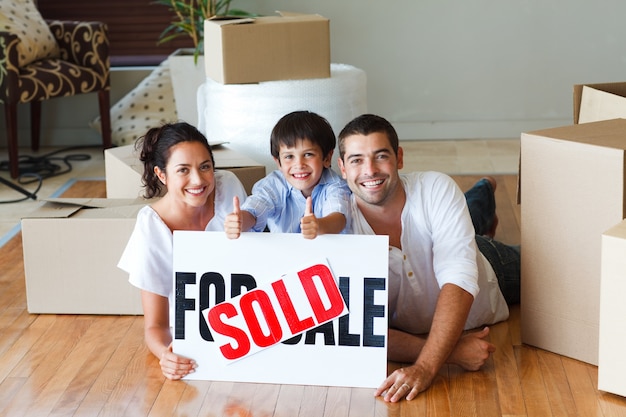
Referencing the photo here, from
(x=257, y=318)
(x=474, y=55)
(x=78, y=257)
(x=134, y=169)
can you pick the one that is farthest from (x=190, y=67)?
(x=257, y=318)

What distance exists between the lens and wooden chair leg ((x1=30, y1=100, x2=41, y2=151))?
15.7 ft

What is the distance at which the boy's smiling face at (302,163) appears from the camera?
235 cm

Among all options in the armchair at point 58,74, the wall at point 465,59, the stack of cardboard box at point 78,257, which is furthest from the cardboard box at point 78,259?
the wall at point 465,59

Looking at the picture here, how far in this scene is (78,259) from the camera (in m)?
2.58

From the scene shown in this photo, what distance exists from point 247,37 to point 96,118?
1.93 m

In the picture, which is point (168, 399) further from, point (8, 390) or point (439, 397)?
point (439, 397)

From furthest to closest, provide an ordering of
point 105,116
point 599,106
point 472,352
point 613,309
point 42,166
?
point 105,116, point 42,166, point 599,106, point 472,352, point 613,309

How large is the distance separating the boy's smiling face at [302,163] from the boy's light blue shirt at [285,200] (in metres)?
0.04

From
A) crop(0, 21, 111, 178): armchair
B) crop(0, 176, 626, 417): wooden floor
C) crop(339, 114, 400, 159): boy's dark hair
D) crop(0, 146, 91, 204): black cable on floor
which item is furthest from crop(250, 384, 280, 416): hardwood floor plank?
crop(0, 21, 111, 178): armchair

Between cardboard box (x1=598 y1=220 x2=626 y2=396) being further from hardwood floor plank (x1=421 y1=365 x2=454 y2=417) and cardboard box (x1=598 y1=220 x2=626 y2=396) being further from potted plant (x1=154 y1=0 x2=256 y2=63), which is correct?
potted plant (x1=154 y1=0 x2=256 y2=63)

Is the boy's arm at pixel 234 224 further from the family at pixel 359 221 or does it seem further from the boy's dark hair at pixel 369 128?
the boy's dark hair at pixel 369 128

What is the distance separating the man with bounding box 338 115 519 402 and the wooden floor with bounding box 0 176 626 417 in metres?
0.06

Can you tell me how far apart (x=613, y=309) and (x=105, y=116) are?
3199 mm

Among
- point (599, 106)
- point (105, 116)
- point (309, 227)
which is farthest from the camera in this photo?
point (105, 116)
